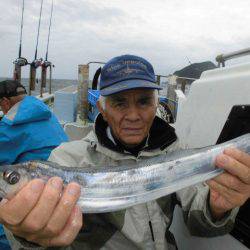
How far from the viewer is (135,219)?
8.33 ft

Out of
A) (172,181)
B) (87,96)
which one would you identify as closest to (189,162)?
(172,181)

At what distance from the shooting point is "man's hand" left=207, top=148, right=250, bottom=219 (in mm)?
2061

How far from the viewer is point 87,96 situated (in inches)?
420

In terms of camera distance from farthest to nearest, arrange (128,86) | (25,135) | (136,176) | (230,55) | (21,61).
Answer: (21,61)
(25,135)
(230,55)
(128,86)
(136,176)

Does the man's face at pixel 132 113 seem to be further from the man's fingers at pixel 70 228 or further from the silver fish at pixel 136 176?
the man's fingers at pixel 70 228

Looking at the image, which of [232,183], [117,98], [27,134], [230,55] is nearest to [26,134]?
[27,134]

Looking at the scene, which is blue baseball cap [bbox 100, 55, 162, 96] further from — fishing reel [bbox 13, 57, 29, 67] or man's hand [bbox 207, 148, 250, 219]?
fishing reel [bbox 13, 57, 29, 67]

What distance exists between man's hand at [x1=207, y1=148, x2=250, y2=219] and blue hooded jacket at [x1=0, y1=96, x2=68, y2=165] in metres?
2.49

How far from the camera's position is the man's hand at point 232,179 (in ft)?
6.76

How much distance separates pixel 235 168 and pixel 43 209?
3.34 feet

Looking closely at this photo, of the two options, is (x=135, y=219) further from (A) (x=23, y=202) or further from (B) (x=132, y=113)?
(A) (x=23, y=202)

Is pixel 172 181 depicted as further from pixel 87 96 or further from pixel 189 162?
pixel 87 96

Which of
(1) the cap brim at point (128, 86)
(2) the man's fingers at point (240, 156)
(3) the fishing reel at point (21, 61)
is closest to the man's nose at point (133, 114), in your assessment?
(1) the cap brim at point (128, 86)

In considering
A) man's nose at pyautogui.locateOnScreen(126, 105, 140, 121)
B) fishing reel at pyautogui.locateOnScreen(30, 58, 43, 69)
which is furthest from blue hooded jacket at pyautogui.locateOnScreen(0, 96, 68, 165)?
fishing reel at pyautogui.locateOnScreen(30, 58, 43, 69)
